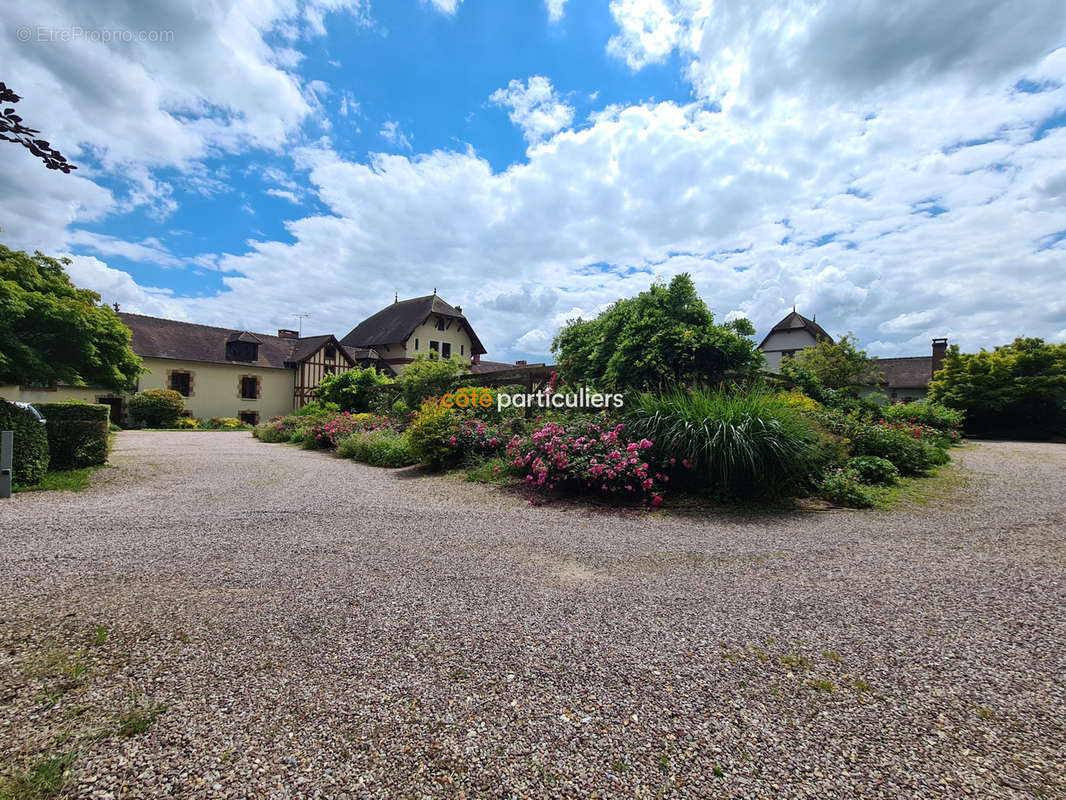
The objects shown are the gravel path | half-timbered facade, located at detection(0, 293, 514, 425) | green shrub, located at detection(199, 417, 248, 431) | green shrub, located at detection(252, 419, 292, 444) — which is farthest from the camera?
green shrub, located at detection(199, 417, 248, 431)

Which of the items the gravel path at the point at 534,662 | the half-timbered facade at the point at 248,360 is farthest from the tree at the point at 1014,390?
the half-timbered facade at the point at 248,360

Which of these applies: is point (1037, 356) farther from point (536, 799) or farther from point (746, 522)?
point (536, 799)

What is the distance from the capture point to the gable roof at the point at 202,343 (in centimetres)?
2223

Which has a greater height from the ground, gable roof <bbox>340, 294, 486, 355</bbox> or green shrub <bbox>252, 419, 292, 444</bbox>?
gable roof <bbox>340, 294, 486, 355</bbox>

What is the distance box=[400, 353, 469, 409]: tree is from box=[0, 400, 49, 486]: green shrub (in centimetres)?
720

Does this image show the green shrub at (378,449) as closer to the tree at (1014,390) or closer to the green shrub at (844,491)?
the green shrub at (844,491)

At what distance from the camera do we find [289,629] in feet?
8.23

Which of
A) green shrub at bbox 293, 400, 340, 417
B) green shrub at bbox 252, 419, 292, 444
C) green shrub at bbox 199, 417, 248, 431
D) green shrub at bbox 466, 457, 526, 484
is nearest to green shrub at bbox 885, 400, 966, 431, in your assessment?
green shrub at bbox 466, 457, 526, 484

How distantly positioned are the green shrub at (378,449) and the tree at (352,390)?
5.93 metres

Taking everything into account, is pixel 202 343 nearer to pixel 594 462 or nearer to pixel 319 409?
pixel 319 409

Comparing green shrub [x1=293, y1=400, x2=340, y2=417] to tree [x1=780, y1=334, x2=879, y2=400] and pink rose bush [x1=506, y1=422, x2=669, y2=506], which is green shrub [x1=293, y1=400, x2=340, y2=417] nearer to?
pink rose bush [x1=506, y1=422, x2=669, y2=506]

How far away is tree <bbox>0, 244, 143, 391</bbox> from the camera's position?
6.00 meters

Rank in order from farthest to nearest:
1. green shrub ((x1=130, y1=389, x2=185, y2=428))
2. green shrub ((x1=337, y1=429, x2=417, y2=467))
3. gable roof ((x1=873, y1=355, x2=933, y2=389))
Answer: gable roof ((x1=873, y1=355, x2=933, y2=389)), green shrub ((x1=130, y1=389, x2=185, y2=428)), green shrub ((x1=337, y1=429, x2=417, y2=467))

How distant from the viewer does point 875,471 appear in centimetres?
672
